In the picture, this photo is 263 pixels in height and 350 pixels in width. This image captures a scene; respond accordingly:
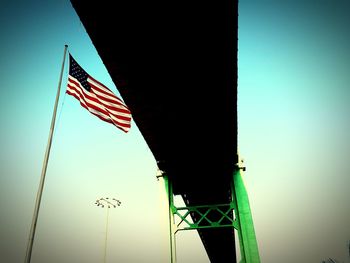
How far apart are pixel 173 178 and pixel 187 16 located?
562 centimetres

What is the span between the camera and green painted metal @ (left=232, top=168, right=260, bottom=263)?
572 centimetres

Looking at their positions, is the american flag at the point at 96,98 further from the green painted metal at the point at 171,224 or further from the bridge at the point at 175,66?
the green painted metal at the point at 171,224

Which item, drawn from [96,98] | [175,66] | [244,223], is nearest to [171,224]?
[244,223]

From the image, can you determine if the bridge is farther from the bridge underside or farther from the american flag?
the american flag

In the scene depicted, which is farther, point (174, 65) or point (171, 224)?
point (171, 224)

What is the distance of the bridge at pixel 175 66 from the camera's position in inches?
108

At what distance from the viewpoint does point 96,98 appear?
6918mm

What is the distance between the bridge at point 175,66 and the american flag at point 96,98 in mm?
1351

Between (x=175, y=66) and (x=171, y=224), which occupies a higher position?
(x=175, y=66)

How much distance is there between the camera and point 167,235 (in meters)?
6.45

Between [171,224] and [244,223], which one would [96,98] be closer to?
[171,224]

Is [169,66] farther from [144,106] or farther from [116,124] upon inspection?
[116,124]

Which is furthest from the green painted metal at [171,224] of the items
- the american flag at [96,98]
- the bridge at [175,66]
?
the american flag at [96,98]

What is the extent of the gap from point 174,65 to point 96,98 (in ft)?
13.6
